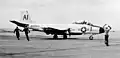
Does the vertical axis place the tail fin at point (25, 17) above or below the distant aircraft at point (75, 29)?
above

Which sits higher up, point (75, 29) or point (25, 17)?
point (25, 17)

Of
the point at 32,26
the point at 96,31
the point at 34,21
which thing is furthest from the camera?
the point at 34,21

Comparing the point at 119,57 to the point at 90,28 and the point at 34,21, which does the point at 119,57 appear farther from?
the point at 34,21

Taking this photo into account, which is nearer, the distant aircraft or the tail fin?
the distant aircraft

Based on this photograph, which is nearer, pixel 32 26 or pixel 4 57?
pixel 4 57

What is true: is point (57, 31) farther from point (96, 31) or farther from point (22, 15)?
point (22, 15)

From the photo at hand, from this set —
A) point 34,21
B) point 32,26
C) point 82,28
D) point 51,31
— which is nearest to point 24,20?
point 34,21

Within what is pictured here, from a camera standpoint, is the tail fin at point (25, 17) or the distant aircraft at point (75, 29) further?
the tail fin at point (25, 17)

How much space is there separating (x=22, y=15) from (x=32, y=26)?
6.81 m

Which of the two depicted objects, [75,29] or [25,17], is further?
[25,17]

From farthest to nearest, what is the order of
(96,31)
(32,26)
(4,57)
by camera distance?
(32,26)
(96,31)
(4,57)

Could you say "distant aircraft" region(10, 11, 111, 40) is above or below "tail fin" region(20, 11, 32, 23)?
below

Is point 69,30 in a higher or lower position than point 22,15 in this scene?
lower

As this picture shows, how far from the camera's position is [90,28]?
92.4 ft
